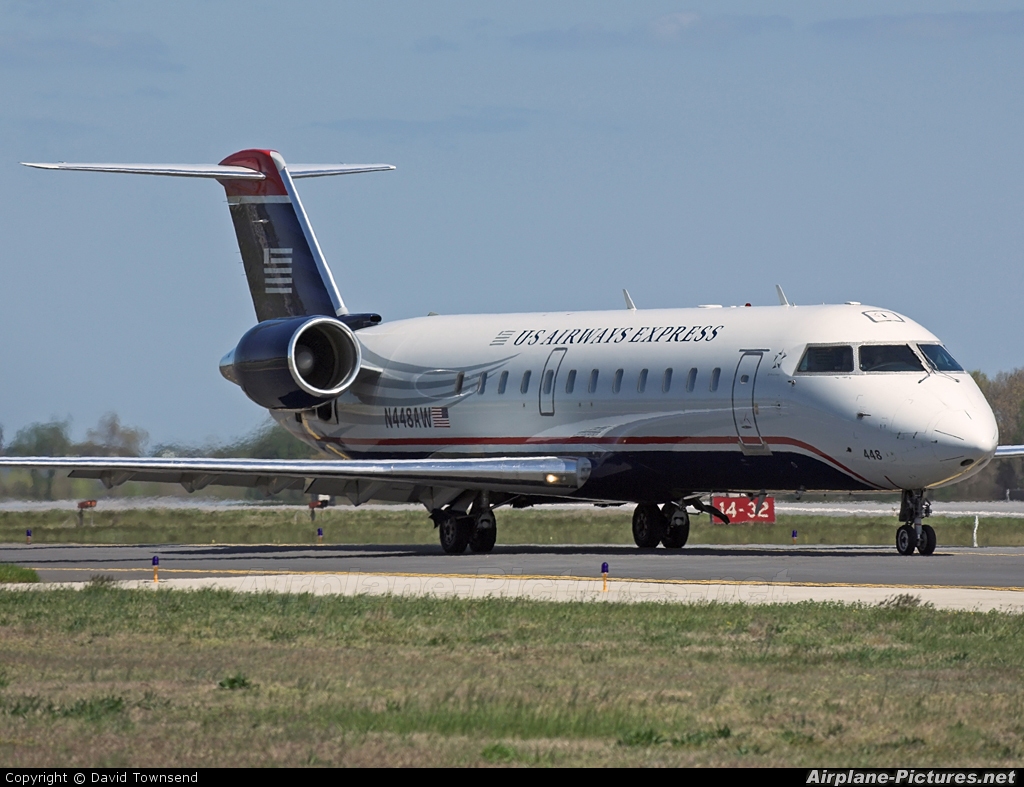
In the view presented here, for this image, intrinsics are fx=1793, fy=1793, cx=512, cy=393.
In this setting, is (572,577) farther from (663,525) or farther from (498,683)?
(498,683)

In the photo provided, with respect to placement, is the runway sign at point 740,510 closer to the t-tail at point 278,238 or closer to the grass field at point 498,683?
the t-tail at point 278,238

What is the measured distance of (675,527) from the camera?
116 ft

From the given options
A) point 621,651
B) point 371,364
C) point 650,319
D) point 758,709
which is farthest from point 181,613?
point 371,364

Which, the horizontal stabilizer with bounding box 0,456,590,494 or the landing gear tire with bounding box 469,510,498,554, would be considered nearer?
the horizontal stabilizer with bounding box 0,456,590,494

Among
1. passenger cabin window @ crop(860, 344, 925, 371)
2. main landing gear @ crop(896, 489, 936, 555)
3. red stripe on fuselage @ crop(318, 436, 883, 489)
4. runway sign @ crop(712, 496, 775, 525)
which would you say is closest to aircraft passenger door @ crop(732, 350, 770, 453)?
red stripe on fuselage @ crop(318, 436, 883, 489)

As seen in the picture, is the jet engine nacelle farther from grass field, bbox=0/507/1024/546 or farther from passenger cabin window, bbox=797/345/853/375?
passenger cabin window, bbox=797/345/853/375

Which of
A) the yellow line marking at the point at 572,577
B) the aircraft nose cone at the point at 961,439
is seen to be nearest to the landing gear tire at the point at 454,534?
the yellow line marking at the point at 572,577

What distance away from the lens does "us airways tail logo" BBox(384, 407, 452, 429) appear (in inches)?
1414

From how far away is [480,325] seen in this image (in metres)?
36.6

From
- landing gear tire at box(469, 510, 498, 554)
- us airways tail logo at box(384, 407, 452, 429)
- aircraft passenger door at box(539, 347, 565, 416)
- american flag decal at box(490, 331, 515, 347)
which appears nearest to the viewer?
landing gear tire at box(469, 510, 498, 554)

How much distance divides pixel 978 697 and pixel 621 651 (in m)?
3.94

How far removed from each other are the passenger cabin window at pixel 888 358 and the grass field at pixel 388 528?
1212 centimetres

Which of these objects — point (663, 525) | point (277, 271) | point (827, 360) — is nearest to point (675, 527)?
point (663, 525)
